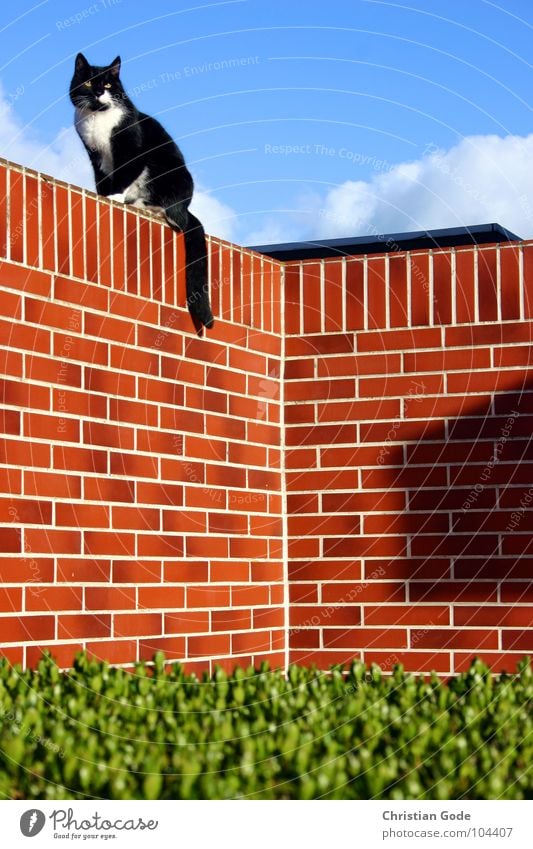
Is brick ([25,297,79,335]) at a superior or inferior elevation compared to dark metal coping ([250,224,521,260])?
inferior

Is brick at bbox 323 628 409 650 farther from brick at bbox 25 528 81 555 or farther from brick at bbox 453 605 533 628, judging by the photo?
brick at bbox 25 528 81 555

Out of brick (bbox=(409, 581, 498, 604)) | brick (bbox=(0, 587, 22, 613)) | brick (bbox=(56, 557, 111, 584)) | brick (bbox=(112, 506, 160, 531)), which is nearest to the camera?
brick (bbox=(0, 587, 22, 613))

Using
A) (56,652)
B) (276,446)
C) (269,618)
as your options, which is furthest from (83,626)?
(276,446)

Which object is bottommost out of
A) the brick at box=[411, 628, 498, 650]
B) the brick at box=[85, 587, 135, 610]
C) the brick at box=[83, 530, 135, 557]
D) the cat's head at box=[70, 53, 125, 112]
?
the brick at box=[411, 628, 498, 650]

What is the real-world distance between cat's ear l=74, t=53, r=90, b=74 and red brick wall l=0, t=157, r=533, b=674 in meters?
1.13

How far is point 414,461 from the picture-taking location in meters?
5.93

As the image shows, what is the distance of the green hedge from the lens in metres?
2.94

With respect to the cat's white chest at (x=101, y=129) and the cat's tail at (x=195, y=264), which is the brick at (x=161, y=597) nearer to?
the cat's tail at (x=195, y=264)

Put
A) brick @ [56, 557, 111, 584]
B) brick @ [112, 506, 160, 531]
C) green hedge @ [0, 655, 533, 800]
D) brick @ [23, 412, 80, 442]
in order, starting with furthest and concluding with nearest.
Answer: brick @ [112, 506, 160, 531] < brick @ [56, 557, 111, 584] < brick @ [23, 412, 80, 442] < green hedge @ [0, 655, 533, 800]

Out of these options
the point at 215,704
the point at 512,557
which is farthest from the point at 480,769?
the point at 512,557

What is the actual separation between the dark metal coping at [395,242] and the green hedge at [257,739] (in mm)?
6413

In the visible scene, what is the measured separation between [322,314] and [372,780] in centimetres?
362

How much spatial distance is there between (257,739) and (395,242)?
7.77 meters

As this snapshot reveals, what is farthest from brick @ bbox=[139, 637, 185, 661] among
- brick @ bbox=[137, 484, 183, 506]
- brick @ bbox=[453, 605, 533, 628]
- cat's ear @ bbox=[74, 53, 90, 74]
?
cat's ear @ bbox=[74, 53, 90, 74]
